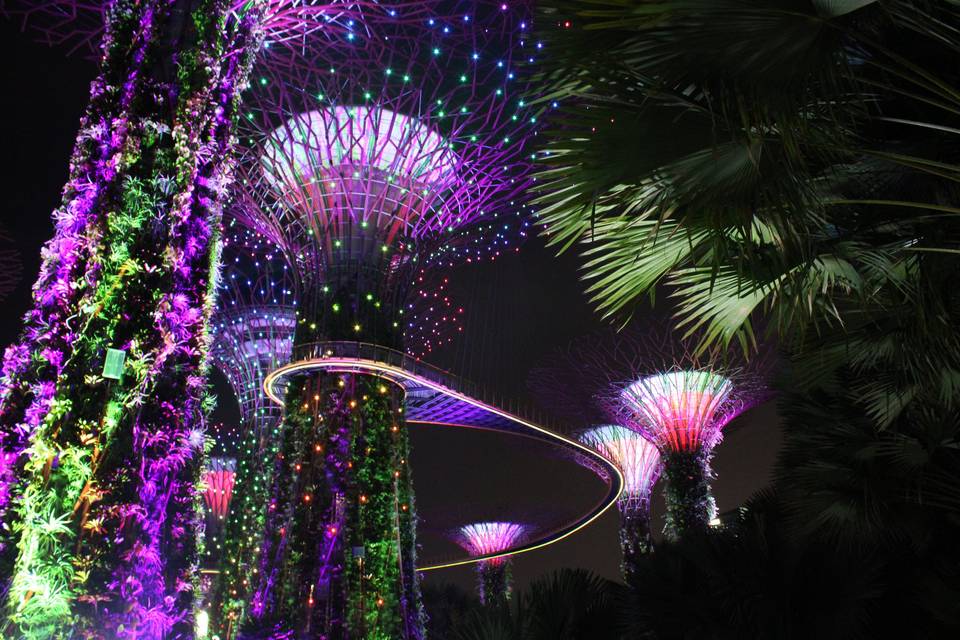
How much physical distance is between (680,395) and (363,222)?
13.6 m

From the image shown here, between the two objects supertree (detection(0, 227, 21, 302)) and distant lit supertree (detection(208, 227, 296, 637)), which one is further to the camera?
distant lit supertree (detection(208, 227, 296, 637))

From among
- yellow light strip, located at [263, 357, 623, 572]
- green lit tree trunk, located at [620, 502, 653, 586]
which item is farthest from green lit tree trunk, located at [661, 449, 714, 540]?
green lit tree trunk, located at [620, 502, 653, 586]

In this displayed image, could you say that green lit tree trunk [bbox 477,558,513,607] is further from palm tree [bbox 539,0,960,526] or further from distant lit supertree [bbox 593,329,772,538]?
palm tree [bbox 539,0,960,526]

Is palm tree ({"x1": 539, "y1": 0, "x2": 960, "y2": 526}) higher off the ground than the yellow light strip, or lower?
lower

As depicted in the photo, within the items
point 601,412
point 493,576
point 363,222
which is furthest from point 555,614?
point 493,576

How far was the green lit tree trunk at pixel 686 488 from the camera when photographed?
21.5 meters

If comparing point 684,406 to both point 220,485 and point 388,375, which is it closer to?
point 388,375

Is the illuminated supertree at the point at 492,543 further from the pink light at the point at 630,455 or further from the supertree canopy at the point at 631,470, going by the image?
the pink light at the point at 630,455

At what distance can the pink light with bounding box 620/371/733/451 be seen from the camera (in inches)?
907

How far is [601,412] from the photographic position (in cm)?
2553

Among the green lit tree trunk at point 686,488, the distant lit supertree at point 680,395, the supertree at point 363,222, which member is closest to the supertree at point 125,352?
the supertree at point 363,222

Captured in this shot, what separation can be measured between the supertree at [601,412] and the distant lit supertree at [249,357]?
893 centimetres

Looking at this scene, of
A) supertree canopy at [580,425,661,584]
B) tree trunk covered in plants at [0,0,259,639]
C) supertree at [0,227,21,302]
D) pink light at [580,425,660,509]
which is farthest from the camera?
pink light at [580,425,660,509]

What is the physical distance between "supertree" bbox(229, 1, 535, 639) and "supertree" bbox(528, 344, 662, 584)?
31.7ft
